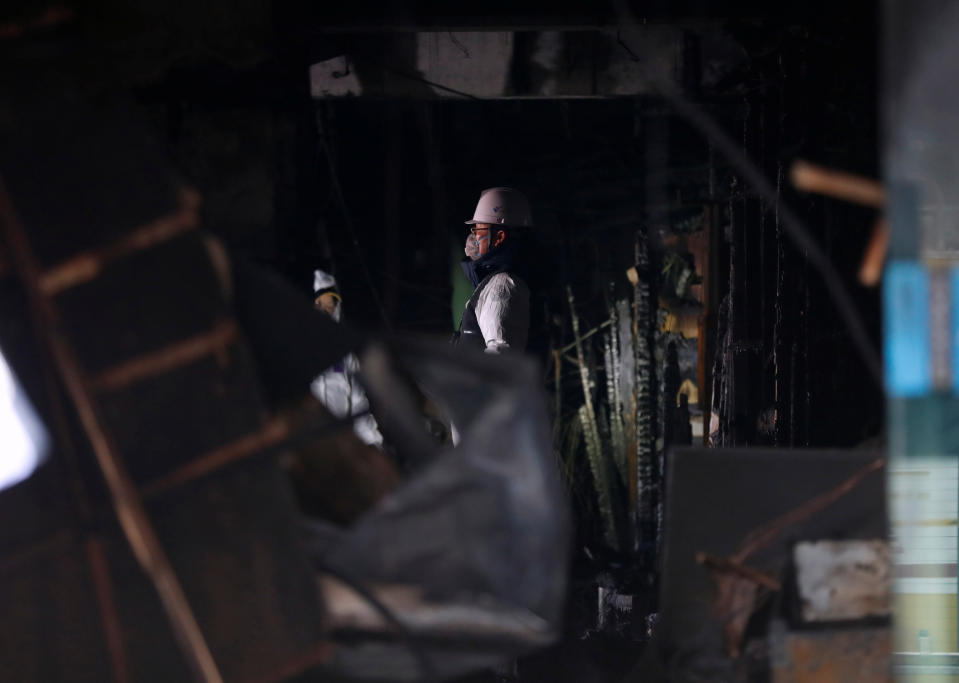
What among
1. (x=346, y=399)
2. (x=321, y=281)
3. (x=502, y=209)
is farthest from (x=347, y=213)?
(x=346, y=399)

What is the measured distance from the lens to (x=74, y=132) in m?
2.38

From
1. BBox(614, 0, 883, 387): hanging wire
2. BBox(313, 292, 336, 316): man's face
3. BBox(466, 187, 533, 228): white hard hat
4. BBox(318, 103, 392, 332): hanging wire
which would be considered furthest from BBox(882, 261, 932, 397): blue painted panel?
BBox(313, 292, 336, 316): man's face

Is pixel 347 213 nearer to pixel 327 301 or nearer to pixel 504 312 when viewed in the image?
pixel 327 301

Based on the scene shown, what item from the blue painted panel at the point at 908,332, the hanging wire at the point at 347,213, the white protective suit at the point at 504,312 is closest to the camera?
the blue painted panel at the point at 908,332

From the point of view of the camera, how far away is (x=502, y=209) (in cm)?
664

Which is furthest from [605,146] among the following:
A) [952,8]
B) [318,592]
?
[318,592]

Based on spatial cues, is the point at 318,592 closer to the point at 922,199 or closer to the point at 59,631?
the point at 59,631

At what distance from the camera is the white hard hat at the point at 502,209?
6588mm

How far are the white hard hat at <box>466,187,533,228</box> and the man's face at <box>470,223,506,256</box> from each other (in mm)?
412

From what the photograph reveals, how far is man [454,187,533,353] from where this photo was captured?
18.2ft

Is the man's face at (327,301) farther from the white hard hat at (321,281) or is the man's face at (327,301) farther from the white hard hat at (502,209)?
the white hard hat at (502,209)

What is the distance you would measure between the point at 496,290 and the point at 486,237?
59 cm

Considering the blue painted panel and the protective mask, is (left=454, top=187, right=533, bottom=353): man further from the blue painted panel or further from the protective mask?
the blue painted panel

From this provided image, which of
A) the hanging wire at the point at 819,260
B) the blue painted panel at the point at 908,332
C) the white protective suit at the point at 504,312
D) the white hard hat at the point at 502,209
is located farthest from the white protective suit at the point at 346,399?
the blue painted panel at the point at 908,332
